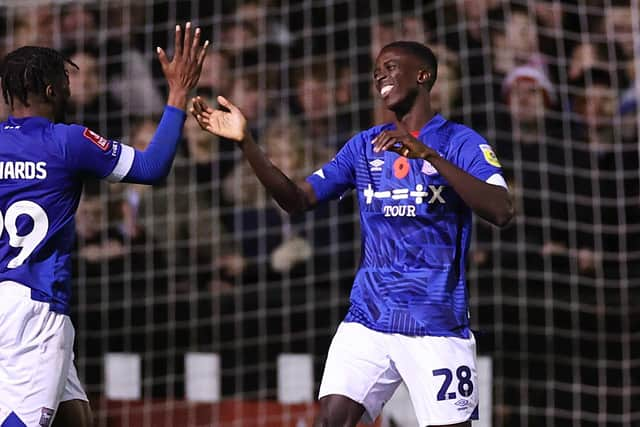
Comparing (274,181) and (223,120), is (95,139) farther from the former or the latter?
(274,181)

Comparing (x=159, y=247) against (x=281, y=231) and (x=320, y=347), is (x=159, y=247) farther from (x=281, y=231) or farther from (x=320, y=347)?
(x=320, y=347)

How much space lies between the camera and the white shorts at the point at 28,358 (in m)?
4.15

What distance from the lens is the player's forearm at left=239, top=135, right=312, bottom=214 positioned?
4383 millimetres

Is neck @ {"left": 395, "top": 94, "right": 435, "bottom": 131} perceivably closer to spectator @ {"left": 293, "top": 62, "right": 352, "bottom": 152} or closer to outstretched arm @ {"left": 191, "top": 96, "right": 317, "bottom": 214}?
outstretched arm @ {"left": 191, "top": 96, "right": 317, "bottom": 214}

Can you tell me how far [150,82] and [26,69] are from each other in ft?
14.6

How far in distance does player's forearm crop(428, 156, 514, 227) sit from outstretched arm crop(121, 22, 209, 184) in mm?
892

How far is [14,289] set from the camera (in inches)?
165

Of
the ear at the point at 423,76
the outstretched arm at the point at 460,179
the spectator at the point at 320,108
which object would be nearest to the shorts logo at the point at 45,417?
the outstretched arm at the point at 460,179

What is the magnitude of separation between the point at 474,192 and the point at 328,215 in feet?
12.6

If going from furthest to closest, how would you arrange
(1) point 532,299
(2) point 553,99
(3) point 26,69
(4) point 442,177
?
(2) point 553,99, (1) point 532,299, (4) point 442,177, (3) point 26,69

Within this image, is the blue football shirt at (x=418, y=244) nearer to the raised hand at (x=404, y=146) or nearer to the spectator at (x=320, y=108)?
the raised hand at (x=404, y=146)

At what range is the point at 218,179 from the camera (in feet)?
27.1

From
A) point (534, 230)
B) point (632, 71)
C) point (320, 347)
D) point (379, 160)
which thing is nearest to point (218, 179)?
point (320, 347)

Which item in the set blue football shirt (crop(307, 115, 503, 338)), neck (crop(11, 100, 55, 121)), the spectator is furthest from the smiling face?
the spectator
